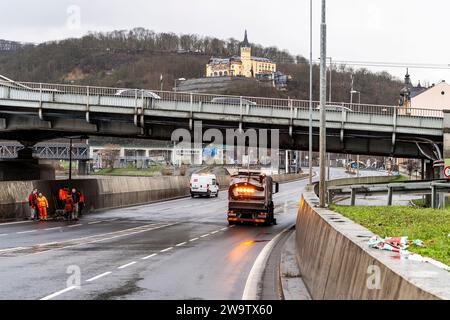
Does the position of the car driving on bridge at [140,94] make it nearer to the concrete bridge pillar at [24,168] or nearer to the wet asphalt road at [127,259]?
the wet asphalt road at [127,259]

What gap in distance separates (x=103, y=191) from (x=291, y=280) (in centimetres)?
3911

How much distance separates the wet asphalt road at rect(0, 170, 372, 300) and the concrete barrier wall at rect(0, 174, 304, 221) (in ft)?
10.5

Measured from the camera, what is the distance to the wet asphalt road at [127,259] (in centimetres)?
1373

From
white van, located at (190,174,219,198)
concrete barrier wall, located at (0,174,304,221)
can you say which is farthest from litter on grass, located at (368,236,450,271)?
white van, located at (190,174,219,198)

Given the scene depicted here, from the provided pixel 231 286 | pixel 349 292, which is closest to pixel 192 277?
pixel 231 286

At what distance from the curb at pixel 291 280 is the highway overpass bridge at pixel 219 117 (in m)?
19.9

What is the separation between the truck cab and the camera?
129 feet

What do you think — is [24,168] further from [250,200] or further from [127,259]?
[127,259]

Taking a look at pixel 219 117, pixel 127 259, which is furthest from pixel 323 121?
pixel 219 117

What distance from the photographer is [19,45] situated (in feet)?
330

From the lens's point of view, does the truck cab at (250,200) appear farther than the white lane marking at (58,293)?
Yes

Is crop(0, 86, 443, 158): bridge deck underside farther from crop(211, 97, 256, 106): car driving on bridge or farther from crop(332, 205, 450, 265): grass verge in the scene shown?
crop(332, 205, 450, 265): grass verge

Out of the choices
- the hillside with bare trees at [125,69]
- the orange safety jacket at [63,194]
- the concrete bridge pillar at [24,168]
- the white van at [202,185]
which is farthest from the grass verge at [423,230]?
the hillside with bare trees at [125,69]

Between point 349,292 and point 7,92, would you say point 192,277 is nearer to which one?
point 349,292
